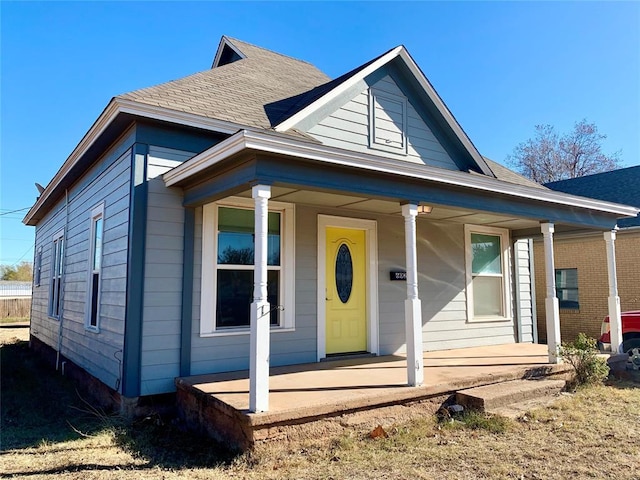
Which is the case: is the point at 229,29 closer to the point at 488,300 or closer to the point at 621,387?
the point at 488,300

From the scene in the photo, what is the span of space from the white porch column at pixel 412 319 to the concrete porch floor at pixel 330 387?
18 cm

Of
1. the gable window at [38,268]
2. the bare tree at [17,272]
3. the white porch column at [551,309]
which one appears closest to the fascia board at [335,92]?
the white porch column at [551,309]

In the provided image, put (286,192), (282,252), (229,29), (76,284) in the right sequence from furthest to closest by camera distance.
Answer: (229,29), (76,284), (282,252), (286,192)

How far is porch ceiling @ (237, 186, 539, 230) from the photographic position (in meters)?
5.86

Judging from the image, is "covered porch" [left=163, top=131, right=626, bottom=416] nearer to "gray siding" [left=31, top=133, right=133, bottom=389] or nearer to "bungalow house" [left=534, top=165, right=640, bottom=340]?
"gray siding" [left=31, top=133, right=133, bottom=389]

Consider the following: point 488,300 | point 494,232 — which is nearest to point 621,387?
point 488,300

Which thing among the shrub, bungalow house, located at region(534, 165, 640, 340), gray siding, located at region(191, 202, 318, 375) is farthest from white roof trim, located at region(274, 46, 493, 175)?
bungalow house, located at region(534, 165, 640, 340)

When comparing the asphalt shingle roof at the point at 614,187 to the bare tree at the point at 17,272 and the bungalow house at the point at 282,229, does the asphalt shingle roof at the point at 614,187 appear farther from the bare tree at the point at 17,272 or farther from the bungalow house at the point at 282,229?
the bare tree at the point at 17,272

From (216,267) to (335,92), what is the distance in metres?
3.34

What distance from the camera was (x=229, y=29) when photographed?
10680 mm

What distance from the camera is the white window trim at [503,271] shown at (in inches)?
340

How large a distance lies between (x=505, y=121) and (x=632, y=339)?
15.9m

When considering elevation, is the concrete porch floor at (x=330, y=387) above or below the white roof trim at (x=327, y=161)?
below

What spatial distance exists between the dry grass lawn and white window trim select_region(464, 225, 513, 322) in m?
3.16
